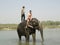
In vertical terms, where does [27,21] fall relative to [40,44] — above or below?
above

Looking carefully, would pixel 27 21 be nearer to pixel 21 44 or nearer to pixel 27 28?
pixel 27 28

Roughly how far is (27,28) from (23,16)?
240 centimetres

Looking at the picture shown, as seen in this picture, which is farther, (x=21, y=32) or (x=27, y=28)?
(x=21, y=32)

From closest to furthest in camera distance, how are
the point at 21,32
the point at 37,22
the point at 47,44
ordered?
1. the point at 47,44
2. the point at 37,22
3. the point at 21,32

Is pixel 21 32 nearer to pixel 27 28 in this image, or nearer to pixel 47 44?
pixel 27 28

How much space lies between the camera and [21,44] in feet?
73.6

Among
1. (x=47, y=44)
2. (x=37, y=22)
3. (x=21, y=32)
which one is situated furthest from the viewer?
(x=21, y=32)

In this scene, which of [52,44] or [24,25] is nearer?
[52,44]

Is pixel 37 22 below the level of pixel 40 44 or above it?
above

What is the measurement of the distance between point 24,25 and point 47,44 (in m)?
3.99

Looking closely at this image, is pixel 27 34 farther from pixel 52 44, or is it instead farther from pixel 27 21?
pixel 52 44

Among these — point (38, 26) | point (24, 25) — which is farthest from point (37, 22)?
point (24, 25)

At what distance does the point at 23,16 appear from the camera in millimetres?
25953

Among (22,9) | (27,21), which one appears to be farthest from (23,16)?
(27,21)
